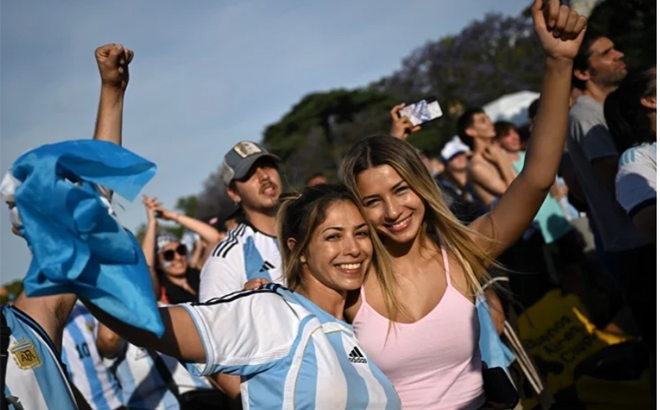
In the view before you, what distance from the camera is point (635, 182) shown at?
408 centimetres

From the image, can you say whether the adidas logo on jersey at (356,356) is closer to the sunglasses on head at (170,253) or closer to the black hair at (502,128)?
the sunglasses on head at (170,253)

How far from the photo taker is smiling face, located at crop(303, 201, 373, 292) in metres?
3.00

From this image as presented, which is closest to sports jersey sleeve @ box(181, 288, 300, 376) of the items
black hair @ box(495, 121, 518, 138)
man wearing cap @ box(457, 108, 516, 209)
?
man wearing cap @ box(457, 108, 516, 209)

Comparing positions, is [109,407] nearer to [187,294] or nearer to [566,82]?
[187,294]

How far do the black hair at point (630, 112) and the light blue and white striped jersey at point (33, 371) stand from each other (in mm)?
3205

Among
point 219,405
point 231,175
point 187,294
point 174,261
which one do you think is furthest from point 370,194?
point 174,261

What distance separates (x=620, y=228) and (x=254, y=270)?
2154mm

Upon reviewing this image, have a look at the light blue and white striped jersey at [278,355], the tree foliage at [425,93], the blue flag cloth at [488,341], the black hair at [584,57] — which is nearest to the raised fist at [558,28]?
the blue flag cloth at [488,341]

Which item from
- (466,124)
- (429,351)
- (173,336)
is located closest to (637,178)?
(429,351)

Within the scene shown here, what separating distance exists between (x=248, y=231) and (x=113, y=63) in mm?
1950

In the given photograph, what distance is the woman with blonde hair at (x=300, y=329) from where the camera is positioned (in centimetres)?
234

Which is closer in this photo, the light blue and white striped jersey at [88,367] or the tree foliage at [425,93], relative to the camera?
the light blue and white striped jersey at [88,367]

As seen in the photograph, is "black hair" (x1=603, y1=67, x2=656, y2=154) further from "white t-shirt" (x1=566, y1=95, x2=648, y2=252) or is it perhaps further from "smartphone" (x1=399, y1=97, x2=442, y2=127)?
"smartphone" (x1=399, y1=97, x2=442, y2=127)

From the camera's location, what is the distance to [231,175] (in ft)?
16.1
